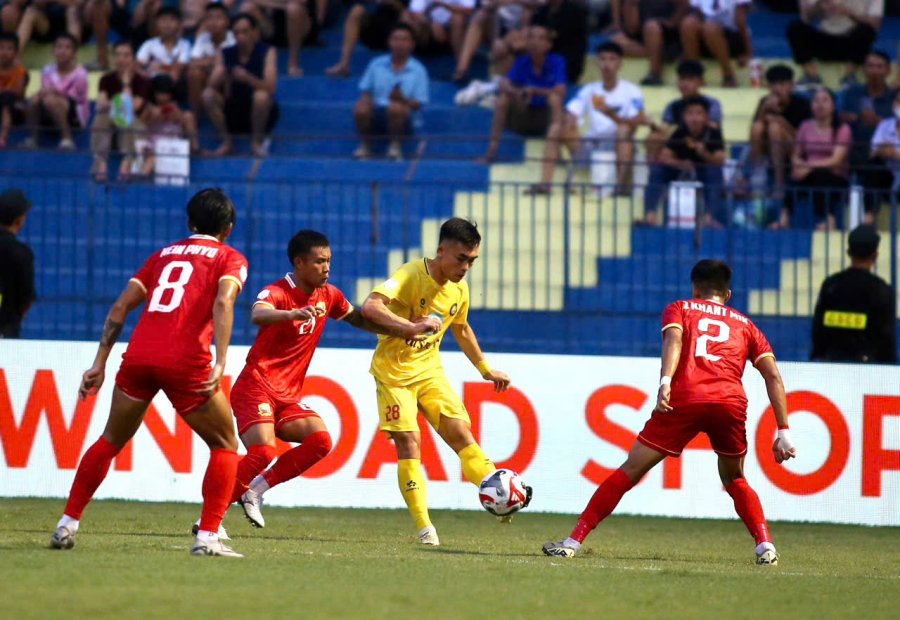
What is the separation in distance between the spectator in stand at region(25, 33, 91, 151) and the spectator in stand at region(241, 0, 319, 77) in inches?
92.8

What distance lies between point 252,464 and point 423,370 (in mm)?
1291

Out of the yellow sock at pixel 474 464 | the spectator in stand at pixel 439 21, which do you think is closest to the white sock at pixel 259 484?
the yellow sock at pixel 474 464

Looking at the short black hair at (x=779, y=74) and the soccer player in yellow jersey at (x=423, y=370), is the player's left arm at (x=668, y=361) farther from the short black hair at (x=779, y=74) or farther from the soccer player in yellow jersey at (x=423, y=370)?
the short black hair at (x=779, y=74)

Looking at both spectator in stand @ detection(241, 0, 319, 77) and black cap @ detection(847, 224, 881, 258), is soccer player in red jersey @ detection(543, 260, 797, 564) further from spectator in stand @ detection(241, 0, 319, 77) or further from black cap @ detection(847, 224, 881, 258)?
spectator in stand @ detection(241, 0, 319, 77)

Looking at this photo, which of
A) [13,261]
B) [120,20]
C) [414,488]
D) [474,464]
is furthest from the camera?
[120,20]

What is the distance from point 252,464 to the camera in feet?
32.9

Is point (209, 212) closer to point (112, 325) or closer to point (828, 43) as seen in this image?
point (112, 325)

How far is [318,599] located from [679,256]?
30.1 feet

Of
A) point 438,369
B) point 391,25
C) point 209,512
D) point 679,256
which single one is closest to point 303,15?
point 391,25

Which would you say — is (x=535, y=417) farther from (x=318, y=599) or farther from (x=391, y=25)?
(x=391, y=25)

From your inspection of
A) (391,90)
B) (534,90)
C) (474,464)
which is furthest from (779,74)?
(474,464)

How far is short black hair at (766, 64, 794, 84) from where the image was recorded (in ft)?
57.6

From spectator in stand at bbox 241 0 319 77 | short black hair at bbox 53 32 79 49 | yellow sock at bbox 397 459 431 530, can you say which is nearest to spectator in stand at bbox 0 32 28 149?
short black hair at bbox 53 32 79 49

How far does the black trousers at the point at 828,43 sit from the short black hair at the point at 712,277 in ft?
33.7
